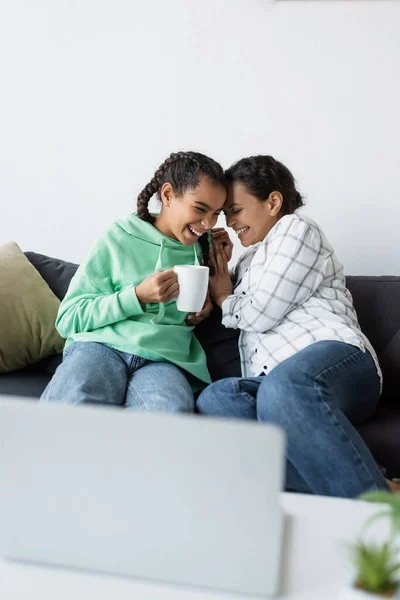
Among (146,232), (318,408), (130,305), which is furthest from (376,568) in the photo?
(146,232)

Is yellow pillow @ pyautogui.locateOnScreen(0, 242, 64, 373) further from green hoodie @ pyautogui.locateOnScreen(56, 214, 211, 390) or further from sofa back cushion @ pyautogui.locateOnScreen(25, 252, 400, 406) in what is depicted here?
sofa back cushion @ pyautogui.locateOnScreen(25, 252, 400, 406)

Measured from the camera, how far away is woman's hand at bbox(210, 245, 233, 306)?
207cm

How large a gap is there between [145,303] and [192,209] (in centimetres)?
28

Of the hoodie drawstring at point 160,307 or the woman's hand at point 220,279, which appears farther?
the woman's hand at point 220,279

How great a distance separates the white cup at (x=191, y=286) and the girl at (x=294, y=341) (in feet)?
0.56

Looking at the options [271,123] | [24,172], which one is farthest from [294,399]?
[24,172]

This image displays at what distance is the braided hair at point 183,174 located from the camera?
1.95m

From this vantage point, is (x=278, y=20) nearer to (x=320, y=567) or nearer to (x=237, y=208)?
(x=237, y=208)

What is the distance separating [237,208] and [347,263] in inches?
21.8

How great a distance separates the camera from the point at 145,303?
1912mm

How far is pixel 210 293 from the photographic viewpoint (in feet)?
6.91

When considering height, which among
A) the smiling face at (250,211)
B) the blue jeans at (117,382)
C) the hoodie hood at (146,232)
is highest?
the smiling face at (250,211)

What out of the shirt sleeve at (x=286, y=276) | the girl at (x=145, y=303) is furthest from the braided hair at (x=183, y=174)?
the shirt sleeve at (x=286, y=276)

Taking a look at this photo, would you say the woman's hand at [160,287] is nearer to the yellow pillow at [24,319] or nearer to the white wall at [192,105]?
the yellow pillow at [24,319]
